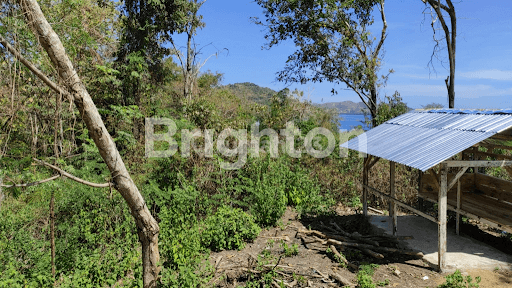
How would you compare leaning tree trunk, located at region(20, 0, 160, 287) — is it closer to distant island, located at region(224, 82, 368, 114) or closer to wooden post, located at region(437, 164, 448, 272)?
wooden post, located at region(437, 164, 448, 272)

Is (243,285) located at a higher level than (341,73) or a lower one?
lower

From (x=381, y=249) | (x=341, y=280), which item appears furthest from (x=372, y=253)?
(x=341, y=280)

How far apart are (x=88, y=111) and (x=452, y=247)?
7.19 m

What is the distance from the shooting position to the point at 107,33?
1491 cm

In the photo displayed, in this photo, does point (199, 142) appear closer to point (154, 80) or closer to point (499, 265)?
point (154, 80)

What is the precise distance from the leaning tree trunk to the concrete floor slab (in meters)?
4.95

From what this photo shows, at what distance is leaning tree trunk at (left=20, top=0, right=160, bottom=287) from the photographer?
3.60m

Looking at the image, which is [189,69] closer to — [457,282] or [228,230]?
[228,230]

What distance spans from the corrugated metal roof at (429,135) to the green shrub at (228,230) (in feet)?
10.0

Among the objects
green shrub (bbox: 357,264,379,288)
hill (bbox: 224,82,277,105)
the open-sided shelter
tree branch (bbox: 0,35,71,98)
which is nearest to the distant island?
hill (bbox: 224,82,277,105)

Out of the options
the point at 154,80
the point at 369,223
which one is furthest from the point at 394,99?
the point at 154,80

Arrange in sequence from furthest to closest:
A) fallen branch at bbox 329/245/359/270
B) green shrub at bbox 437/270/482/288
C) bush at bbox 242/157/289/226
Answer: bush at bbox 242/157/289/226
fallen branch at bbox 329/245/359/270
green shrub at bbox 437/270/482/288

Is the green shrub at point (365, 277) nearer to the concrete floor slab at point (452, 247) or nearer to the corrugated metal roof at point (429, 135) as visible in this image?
the concrete floor slab at point (452, 247)

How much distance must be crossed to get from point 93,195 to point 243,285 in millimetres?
3364
